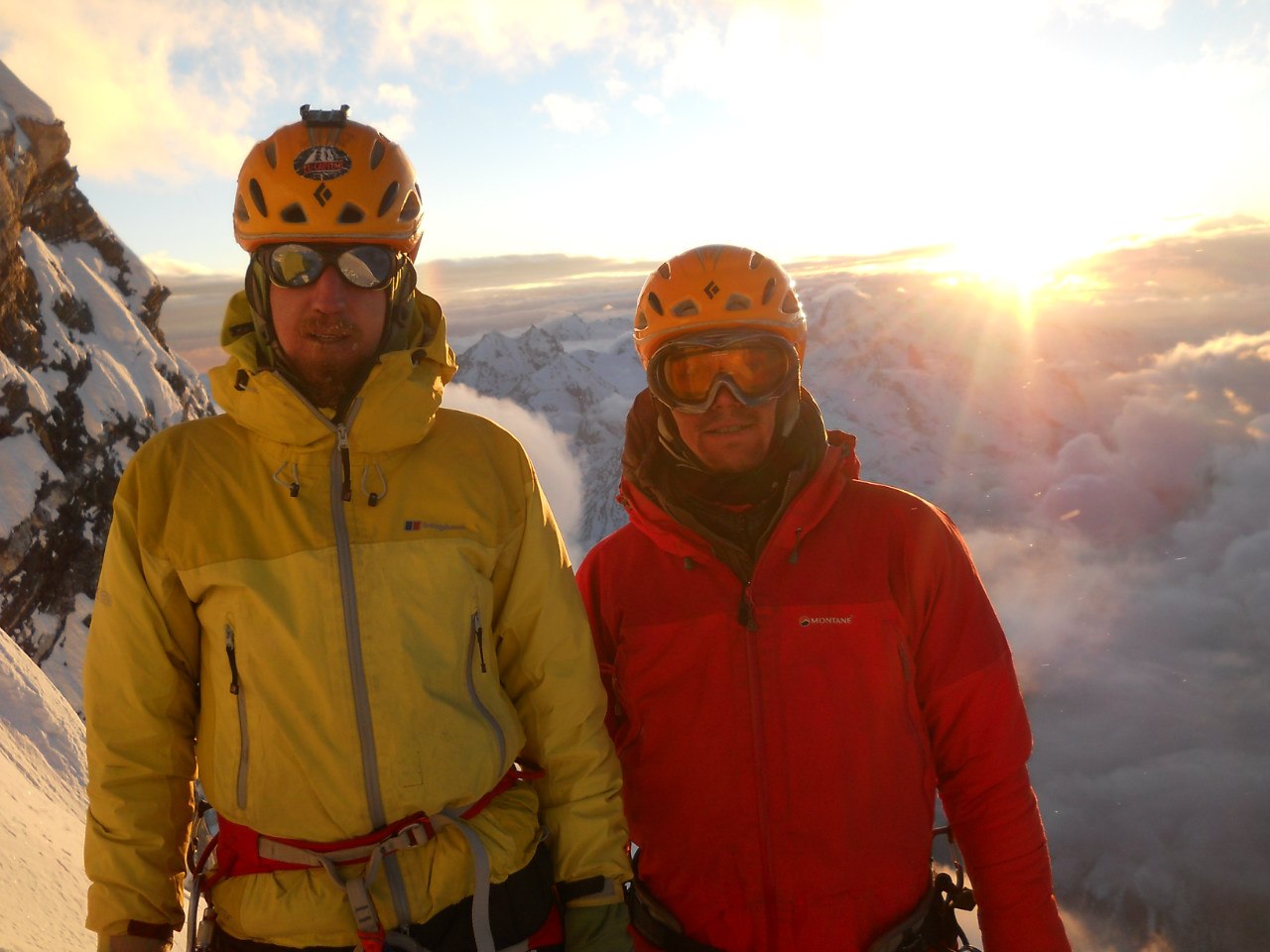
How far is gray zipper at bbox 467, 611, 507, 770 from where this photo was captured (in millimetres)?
3207

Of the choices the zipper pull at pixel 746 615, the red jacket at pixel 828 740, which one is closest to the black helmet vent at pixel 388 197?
the red jacket at pixel 828 740

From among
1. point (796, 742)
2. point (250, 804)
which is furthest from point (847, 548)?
point (250, 804)

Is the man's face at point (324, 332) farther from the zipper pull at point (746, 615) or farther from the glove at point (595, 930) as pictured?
the glove at point (595, 930)

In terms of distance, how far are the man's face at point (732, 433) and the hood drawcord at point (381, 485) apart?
1.89 m

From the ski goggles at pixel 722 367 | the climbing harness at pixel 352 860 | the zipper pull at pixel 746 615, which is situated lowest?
the climbing harness at pixel 352 860

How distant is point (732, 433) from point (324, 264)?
2228 millimetres

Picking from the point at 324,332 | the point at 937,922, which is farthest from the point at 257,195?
the point at 937,922

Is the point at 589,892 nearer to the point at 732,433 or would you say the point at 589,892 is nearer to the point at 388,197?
the point at 732,433

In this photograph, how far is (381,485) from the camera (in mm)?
3258

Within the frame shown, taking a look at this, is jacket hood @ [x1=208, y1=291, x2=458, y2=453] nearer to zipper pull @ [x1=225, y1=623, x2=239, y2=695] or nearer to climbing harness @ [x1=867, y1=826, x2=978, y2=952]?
zipper pull @ [x1=225, y1=623, x2=239, y2=695]

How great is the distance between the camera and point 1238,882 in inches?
6880

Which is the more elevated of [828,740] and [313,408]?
[313,408]

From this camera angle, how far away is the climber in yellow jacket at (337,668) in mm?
3014

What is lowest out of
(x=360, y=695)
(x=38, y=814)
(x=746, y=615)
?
(x=38, y=814)
